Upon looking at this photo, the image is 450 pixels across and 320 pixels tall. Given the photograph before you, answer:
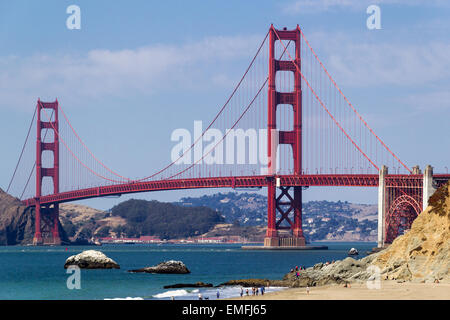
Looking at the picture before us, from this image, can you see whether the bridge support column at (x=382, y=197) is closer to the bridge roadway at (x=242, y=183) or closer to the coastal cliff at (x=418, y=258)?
the bridge roadway at (x=242, y=183)

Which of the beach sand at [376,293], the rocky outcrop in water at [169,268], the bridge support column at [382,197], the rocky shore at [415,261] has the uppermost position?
the bridge support column at [382,197]

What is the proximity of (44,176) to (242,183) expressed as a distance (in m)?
55.2

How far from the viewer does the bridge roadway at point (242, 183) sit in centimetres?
12200

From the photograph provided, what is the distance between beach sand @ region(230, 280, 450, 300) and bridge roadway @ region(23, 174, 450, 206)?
193 feet

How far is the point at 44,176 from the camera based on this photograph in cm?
18162

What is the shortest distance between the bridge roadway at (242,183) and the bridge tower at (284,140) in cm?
238

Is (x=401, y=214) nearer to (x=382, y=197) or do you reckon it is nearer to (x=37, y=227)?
(x=382, y=197)

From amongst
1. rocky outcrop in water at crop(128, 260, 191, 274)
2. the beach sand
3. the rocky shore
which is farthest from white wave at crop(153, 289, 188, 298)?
rocky outcrop in water at crop(128, 260, 191, 274)

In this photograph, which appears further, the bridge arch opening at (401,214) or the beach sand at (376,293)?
the bridge arch opening at (401,214)

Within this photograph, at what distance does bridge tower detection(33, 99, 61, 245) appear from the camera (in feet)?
590

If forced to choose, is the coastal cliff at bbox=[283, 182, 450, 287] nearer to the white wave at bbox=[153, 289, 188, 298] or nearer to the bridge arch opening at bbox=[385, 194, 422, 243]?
the white wave at bbox=[153, 289, 188, 298]

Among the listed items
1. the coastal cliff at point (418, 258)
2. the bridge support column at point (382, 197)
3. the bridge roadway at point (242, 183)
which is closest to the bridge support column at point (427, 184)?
the bridge roadway at point (242, 183)

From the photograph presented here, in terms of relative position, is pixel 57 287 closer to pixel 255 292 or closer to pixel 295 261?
pixel 255 292

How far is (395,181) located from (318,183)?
1393cm
